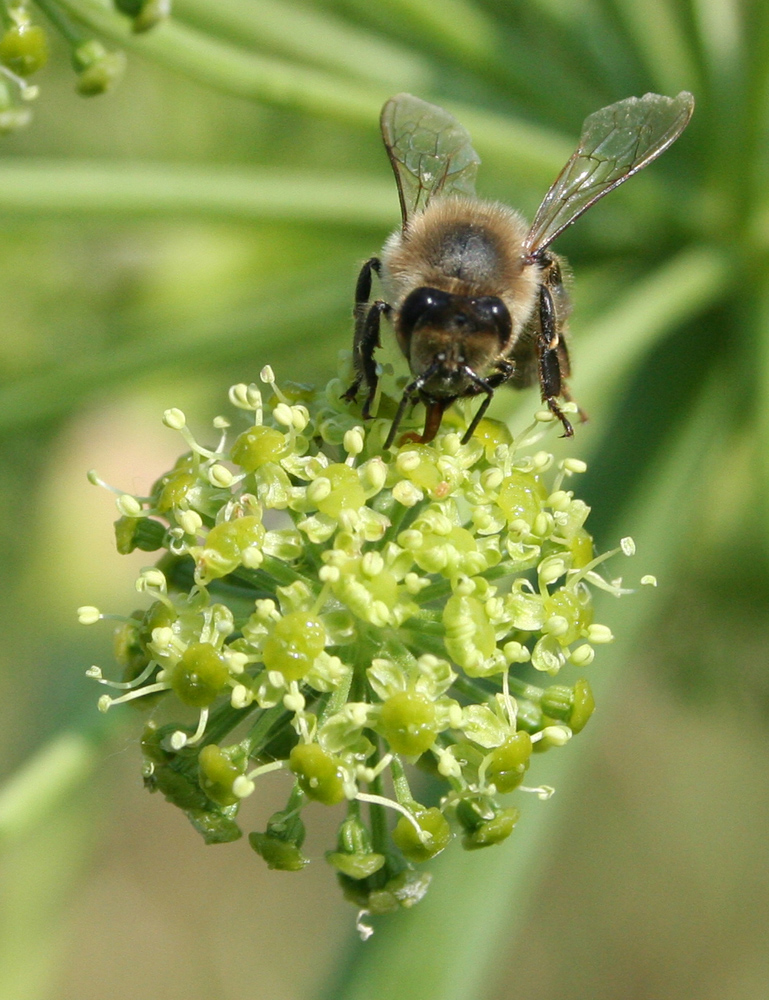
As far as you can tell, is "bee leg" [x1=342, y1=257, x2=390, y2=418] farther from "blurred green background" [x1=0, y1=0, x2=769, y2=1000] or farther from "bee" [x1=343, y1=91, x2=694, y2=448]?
"blurred green background" [x1=0, y1=0, x2=769, y2=1000]

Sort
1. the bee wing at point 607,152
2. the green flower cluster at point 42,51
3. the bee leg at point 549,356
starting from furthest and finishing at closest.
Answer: the bee wing at point 607,152, the bee leg at point 549,356, the green flower cluster at point 42,51

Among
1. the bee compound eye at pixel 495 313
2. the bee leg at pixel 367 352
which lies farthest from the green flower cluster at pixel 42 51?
the bee compound eye at pixel 495 313

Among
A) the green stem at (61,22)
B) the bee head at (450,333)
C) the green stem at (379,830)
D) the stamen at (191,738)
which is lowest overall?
the green stem at (379,830)

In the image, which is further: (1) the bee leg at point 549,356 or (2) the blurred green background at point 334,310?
(2) the blurred green background at point 334,310

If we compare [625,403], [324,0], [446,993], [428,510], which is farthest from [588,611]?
[324,0]

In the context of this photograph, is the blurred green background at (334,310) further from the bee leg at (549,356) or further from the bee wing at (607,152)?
the bee wing at (607,152)

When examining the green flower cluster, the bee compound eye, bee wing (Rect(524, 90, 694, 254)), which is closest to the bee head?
the bee compound eye

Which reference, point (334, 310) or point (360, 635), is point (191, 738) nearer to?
point (360, 635)

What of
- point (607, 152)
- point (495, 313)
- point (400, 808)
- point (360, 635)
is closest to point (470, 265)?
point (495, 313)
